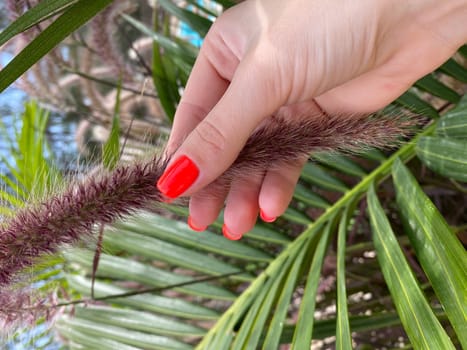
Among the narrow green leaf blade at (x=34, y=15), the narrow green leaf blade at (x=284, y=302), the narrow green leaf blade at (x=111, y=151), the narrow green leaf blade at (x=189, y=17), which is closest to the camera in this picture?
the narrow green leaf blade at (x=34, y=15)

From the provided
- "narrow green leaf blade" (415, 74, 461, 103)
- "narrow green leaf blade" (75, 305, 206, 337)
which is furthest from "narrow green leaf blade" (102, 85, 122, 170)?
"narrow green leaf blade" (415, 74, 461, 103)

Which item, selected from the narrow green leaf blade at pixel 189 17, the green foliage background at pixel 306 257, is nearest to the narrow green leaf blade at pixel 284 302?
the green foliage background at pixel 306 257

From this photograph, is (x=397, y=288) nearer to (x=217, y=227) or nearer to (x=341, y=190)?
(x=341, y=190)

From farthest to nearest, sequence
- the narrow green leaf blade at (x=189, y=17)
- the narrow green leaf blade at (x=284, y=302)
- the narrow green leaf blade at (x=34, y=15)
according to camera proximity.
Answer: the narrow green leaf blade at (x=189, y=17) < the narrow green leaf blade at (x=284, y=302) < the narrow green leaf blade at (x=34, y=15)

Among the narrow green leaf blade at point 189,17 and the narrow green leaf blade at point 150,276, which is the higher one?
the narrow green leaf blade at point 189,17

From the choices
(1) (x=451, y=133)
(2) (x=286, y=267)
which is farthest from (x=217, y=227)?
(1) (x=451, y=133)

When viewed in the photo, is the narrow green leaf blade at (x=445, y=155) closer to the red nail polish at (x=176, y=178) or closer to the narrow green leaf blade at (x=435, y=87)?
the narrow green leaf blade at (x=435, y=87)

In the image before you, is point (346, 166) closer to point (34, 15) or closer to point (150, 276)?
point (150, 276)

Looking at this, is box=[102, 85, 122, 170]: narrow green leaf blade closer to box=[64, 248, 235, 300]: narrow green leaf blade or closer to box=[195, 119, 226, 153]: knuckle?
box=[195, 119, 226, 153]: knuckle

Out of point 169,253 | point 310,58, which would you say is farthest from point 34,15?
point 169,253
